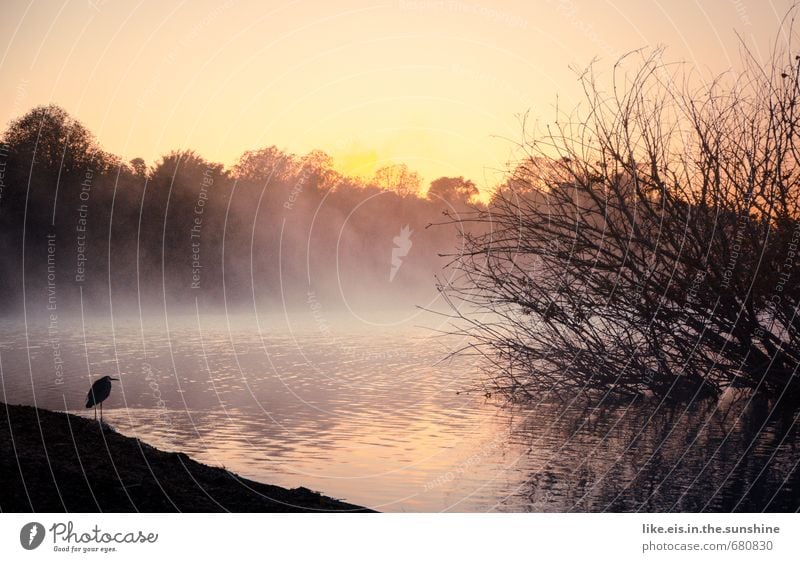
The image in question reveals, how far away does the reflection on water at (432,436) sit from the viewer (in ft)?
48.1

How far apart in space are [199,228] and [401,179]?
1270 centimetres

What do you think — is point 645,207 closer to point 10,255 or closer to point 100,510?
point 100,510

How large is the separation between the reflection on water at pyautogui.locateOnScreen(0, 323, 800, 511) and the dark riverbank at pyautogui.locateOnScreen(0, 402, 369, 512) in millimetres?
1147

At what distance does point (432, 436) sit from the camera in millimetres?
19078

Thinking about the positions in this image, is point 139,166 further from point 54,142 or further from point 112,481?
point 112,481

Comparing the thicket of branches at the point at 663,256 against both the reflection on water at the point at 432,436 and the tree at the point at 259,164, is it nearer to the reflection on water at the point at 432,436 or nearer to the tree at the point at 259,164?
the reflection on water at the point at 432,436

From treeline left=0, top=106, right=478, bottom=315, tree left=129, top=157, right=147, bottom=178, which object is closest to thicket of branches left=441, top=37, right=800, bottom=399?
treeline left=0, top=106, right=478, bottom=315

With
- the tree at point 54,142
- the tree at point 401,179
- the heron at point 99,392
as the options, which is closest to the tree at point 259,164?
the tree at point 401,179

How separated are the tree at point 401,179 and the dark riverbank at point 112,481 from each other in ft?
155

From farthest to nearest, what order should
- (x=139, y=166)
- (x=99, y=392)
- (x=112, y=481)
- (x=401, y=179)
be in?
(x=401, y=179) → (x=139, y=166) → (x=99, y=392) → (x=112, y=481)

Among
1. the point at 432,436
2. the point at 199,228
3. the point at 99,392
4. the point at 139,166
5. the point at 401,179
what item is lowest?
the point at 432,436

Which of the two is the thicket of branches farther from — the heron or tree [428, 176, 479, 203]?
tree [428, 176, 479, 203]

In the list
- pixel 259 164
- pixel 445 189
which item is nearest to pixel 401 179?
pixel 445 189
